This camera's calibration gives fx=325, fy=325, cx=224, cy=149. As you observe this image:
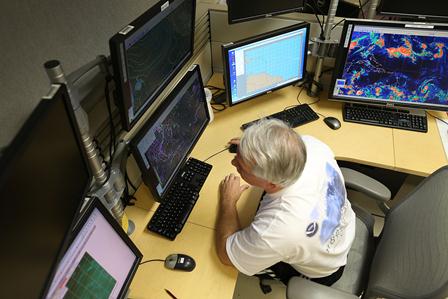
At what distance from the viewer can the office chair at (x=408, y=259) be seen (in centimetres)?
99

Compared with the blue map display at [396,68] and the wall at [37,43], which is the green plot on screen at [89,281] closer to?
the wall at [37,43]

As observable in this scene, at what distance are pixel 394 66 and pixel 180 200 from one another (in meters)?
1.31

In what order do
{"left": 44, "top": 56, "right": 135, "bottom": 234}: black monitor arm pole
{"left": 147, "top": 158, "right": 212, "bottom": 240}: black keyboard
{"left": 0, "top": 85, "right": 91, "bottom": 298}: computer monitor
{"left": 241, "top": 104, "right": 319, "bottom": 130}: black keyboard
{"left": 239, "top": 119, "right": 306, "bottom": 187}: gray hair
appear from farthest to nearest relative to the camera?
{"left": 241, "top": 104, "right": 319, "bottom": 130}: black keyboard → {"left": 147, "top": 158, "right": 212, "bottom": 240}: black keyboard → {"left": 239, "top": 119, "right": 306, "bottom": 187}: gray hair → {"left": 44, "top": 56, "right": 135, "bottom": 234}: black monitor arm pole → {"left": 0, "top": 85, "right": 91, "bottom": 298}: computer monitor

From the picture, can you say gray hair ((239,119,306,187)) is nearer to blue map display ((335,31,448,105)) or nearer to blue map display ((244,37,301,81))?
blue map display ((244,37,301,81))

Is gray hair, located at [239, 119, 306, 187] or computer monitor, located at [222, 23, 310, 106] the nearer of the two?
gray hair, located at [239, 119, 306, 187]

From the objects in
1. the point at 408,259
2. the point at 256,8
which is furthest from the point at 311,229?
the point at 256,8

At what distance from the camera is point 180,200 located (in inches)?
55.1

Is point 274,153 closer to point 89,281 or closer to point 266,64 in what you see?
point 89,281

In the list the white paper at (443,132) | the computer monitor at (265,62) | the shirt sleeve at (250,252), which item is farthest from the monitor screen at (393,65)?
the shirt sleeve at (250,252)

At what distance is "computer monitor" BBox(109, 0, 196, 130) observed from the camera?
36.6 inches

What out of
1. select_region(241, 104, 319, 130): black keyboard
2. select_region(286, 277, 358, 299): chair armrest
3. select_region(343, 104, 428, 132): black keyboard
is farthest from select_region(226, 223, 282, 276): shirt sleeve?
select_region(343, 104, 428, 132): black keyboard

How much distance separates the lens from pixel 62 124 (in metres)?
0.75

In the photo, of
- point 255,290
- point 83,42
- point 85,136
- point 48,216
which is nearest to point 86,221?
point 48,216

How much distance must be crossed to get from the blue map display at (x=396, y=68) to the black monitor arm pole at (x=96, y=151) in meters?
1.30
